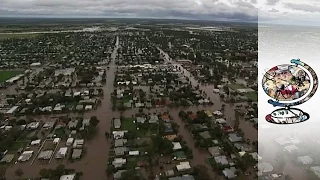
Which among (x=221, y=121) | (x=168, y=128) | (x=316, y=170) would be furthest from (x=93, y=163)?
(x=316, y=170)

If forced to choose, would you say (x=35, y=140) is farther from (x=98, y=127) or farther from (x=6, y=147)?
(x=98, y=127)

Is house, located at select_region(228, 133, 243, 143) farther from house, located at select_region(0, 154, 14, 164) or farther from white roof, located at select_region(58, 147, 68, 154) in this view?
house, located at select_region(0, 154, 14, 164)

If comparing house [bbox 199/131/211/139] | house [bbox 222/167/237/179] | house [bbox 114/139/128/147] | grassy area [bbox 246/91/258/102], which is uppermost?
grassy area [bbox 246/91/258/102]

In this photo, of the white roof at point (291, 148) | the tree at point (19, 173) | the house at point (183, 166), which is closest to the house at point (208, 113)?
the white roof at point (291, 148)

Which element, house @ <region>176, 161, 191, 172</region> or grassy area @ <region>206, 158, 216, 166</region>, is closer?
house @ <region>176, 161, 191, 172</region>

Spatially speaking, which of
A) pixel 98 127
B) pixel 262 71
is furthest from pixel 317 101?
pixel 98 127

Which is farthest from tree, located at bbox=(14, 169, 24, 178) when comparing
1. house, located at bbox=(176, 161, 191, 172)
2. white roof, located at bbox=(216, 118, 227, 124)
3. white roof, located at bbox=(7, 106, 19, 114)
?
white roof, located at bbox=(216, 118, 227, 124)

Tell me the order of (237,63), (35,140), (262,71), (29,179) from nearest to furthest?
(262,71), (29,179), (35,140), (237,63)

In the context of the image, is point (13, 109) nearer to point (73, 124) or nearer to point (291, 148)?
point (73, 124)
